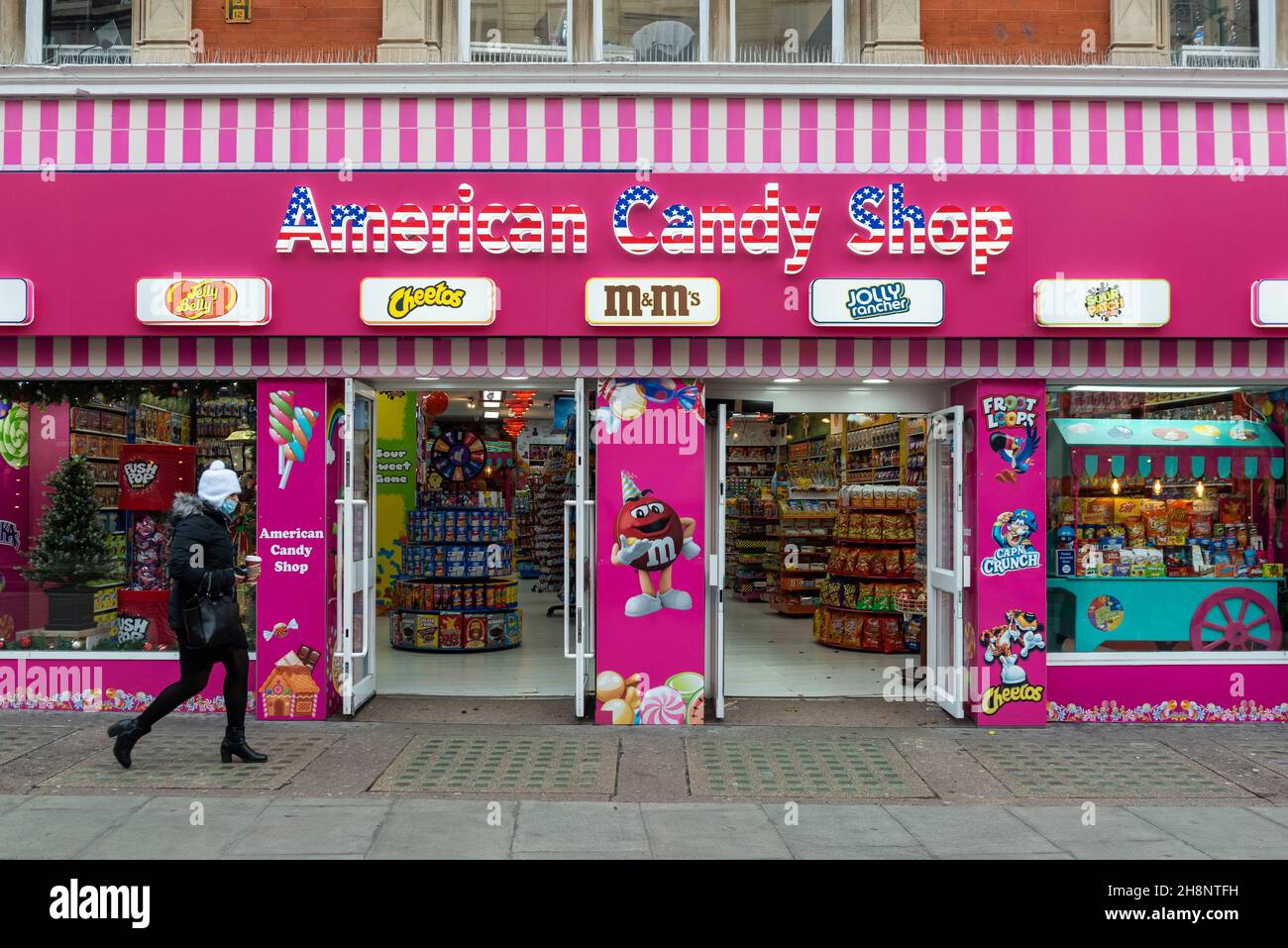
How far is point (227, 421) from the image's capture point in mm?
8555

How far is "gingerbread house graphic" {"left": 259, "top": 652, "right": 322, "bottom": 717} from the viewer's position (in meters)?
8.12

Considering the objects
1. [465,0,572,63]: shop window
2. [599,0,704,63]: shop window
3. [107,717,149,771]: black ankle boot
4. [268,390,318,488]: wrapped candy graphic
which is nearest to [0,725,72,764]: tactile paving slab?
[107,717,149,771]: black ankle boot

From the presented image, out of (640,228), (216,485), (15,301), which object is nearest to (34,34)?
(15,301)

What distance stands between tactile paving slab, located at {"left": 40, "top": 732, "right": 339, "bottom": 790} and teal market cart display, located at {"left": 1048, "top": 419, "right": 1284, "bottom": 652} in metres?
5.69

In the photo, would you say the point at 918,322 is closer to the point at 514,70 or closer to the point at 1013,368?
the point at 1013,368

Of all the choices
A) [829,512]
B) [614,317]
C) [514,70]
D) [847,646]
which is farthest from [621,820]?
[829,512]

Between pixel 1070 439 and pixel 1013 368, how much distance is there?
88 cm

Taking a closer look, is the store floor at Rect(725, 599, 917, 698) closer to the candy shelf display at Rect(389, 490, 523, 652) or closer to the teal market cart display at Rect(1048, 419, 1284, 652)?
the teal market cart display at Rect(1048, 419, 1284, 652)

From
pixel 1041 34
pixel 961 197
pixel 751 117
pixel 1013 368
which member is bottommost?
pixel 1013 368

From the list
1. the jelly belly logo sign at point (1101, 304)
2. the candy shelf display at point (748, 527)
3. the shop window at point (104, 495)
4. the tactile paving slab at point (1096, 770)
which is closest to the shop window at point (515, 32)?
the shop window at point (104, 495)

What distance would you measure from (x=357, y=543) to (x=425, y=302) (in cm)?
205

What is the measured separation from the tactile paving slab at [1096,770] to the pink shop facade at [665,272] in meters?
0.64

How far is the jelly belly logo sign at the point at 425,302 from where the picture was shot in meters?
7.88

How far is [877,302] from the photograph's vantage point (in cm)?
792
